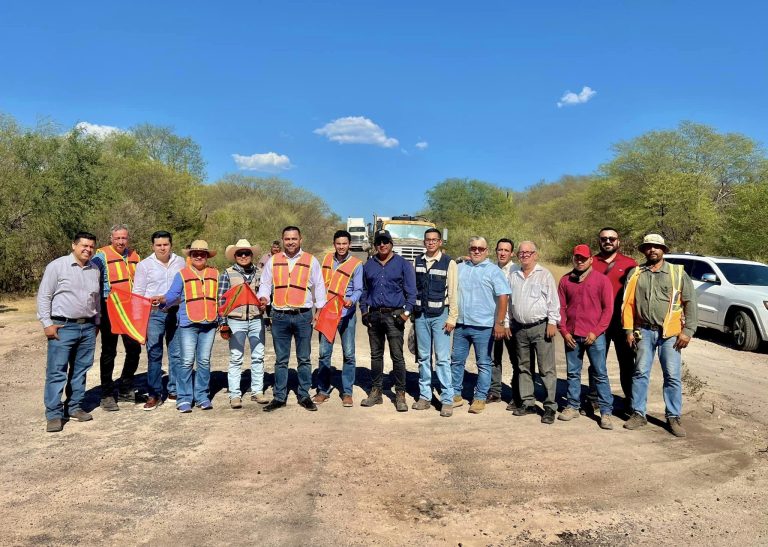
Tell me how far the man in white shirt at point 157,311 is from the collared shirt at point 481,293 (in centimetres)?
330

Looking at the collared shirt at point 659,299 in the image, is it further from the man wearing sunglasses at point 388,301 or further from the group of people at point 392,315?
the man wearing sunglasses at point 388,301

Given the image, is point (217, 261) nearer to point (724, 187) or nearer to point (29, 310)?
point (29, 310)

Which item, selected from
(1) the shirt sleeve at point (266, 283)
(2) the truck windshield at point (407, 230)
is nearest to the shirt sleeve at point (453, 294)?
(1) the shirt sleeve at point (266, 283)

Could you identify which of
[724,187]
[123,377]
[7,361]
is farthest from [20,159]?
[724,187]

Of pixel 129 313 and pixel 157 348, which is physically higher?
pixel 129 313

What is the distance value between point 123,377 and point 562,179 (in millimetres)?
76312

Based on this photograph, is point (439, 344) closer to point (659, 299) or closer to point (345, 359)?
point (345, 359)

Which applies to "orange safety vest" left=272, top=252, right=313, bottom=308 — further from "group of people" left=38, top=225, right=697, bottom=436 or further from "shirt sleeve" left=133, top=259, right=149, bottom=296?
"shirt sleeve" left=133, top=259, right=149, bottom=296

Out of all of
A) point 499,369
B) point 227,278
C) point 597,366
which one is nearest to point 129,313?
point 227,278

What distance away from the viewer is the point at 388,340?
18.6ft

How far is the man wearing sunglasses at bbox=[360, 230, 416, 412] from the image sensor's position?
5656 mm

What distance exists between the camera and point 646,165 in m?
30.9

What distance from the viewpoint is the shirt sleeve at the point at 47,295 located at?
496 centimetres

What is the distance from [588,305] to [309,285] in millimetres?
3046
